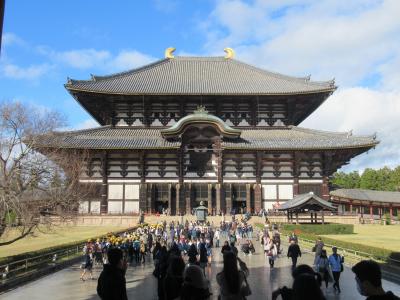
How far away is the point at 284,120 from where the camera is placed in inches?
2247

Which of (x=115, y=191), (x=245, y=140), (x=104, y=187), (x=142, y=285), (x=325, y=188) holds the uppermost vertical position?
(x=245, y=140)

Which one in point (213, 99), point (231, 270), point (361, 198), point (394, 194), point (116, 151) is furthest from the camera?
point (394, 194)

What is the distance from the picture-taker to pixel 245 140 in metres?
52.5

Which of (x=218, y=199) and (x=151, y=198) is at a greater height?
(x=151, y=198)

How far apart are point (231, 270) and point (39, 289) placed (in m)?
13.0

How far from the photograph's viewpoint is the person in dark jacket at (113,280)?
244 inches

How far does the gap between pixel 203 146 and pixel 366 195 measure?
2784cm

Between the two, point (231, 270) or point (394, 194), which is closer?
point (231, 270)

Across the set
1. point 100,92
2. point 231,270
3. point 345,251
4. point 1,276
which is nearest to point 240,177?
point 100,92

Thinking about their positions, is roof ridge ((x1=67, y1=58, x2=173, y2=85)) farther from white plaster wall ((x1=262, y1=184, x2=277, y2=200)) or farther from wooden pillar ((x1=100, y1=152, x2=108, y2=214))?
white plaster wall ((x1=262, y1=184, x2=277, y2=200))

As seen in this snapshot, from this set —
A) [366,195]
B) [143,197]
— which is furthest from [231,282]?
[366,195]

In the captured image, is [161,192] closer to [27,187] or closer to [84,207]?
[84,207]

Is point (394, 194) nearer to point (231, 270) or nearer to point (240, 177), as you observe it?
point (240, 177)

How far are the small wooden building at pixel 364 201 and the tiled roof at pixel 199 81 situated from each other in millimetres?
16890
